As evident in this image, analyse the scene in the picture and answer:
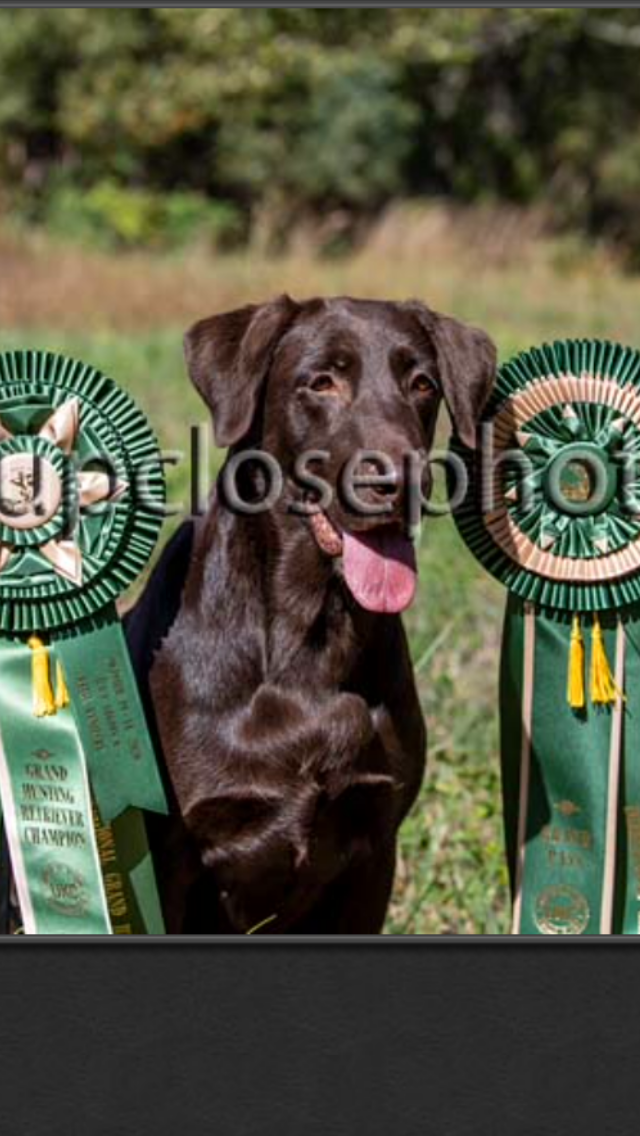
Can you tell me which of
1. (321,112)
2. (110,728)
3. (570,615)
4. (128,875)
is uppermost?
(321,112)

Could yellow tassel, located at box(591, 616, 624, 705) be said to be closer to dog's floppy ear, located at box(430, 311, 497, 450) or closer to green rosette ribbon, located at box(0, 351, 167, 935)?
dog's floppy ear, located at box(430, 311, 497, 450)

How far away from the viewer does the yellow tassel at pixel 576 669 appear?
3436mm

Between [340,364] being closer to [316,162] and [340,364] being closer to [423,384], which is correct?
[423,384]

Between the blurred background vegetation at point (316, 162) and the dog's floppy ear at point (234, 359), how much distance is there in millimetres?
9961

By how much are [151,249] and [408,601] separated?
745 inches

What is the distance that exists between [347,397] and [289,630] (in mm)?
422

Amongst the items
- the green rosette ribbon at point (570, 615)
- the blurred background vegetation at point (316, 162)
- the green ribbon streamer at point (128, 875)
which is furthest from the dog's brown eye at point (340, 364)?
the blurred background vegetation at point (316, 162)

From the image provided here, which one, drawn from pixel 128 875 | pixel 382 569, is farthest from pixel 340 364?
pixel 128 875

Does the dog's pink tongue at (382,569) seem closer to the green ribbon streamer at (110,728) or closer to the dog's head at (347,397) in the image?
the dog's head at (347,397)

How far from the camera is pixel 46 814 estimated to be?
3.29 m

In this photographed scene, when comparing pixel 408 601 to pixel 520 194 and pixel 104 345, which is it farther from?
pixel 520 194

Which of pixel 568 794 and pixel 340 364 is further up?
pixel 340 364

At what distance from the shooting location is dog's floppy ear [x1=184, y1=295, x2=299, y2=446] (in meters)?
3.48

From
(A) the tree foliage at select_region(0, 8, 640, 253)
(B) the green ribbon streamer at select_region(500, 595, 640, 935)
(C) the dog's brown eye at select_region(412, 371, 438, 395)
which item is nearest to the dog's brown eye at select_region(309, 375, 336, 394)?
(C) the dog's brown eye at select_region(412, 371, 438, 395)
